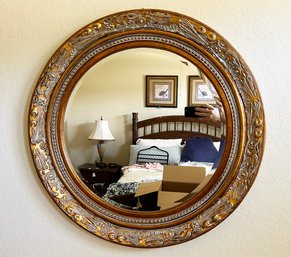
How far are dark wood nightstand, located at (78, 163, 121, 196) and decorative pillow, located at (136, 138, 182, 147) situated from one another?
0.40ft

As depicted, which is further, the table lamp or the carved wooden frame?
the table lamp

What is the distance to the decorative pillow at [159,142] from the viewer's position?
987 millimetres

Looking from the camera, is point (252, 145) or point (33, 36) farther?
point (33, 36)

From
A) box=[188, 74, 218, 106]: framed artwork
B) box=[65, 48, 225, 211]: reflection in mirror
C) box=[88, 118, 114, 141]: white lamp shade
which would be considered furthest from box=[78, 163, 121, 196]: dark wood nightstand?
box=[188, 74, 218, 106]: framed artwork

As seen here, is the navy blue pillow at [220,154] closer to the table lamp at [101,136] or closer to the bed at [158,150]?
the bed at [158,150]

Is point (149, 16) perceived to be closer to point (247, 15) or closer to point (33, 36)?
point (247, 15)

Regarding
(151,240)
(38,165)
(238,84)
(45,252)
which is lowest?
(45,252)

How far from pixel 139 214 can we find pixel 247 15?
0.74 meters

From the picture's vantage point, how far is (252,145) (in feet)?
2.91

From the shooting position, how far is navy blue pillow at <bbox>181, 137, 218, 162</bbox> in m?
0.94

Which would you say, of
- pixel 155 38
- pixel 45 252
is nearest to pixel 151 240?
pixel 45 252

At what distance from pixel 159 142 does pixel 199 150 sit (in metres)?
0.14

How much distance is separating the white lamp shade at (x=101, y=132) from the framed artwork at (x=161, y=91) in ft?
0.58

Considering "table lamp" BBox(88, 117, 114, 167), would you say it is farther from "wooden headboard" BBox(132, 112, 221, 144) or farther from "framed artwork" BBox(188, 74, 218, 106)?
"framed artwork" BBox(188, 74, 218, 106)
